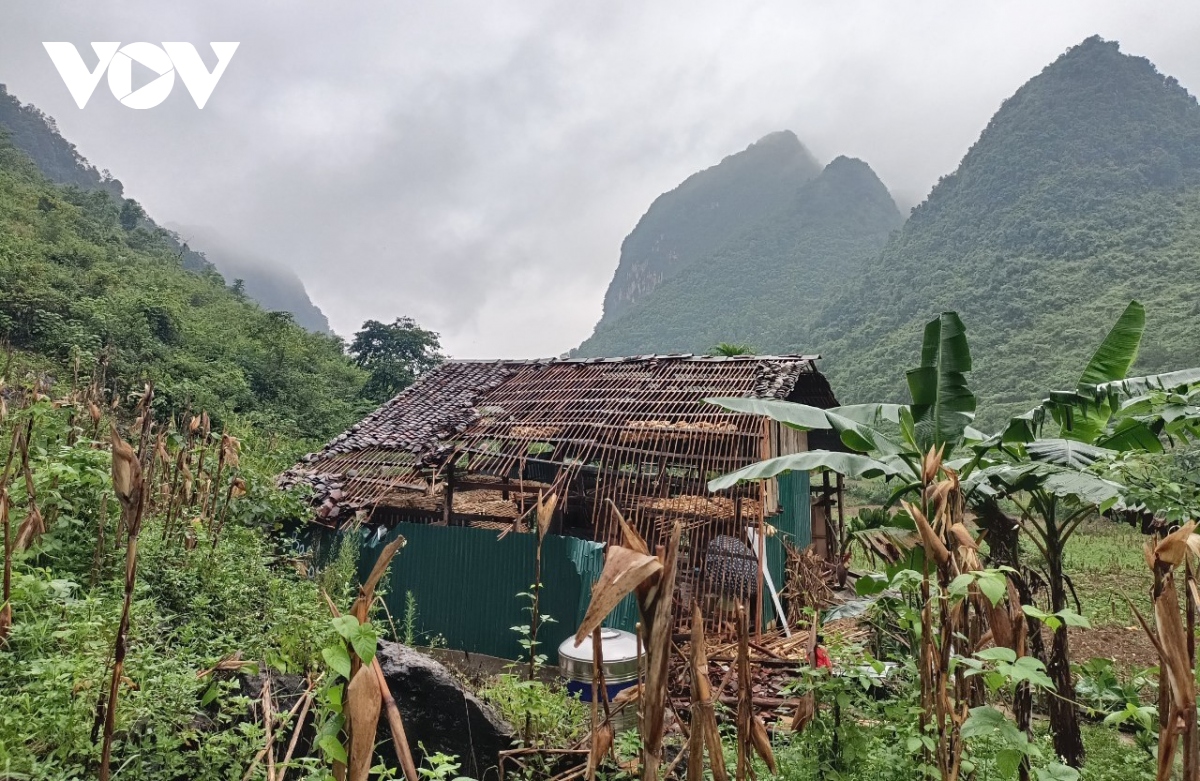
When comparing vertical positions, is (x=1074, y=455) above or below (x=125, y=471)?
above

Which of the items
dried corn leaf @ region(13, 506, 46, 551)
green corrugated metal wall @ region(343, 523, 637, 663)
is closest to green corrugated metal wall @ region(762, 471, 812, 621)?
green corrugated metal wall @ region(343, 523, 637, 663)

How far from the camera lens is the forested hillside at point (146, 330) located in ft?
46.2

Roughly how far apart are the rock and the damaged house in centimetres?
236

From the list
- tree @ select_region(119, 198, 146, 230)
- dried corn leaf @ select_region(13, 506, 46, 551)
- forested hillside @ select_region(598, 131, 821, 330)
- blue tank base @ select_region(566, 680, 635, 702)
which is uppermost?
forested hillside @ select_region(598, 131, 821, 330)

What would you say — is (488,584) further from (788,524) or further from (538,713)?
(788,524)

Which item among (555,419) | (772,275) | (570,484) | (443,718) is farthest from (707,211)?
(443,718)

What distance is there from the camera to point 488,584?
6.95 meters

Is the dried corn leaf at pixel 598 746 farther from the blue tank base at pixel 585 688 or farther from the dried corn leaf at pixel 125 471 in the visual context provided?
the blue tank base at pixel 585 688

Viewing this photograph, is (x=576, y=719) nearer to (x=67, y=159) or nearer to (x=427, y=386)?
(x=427, y=386)

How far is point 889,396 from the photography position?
27.3 metres

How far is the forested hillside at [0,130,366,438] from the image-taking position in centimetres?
1409

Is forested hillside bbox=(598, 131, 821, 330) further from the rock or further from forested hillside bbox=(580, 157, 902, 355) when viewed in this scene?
the rock

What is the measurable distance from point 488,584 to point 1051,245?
152ft

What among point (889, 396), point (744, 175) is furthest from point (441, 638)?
point (744, 175)
